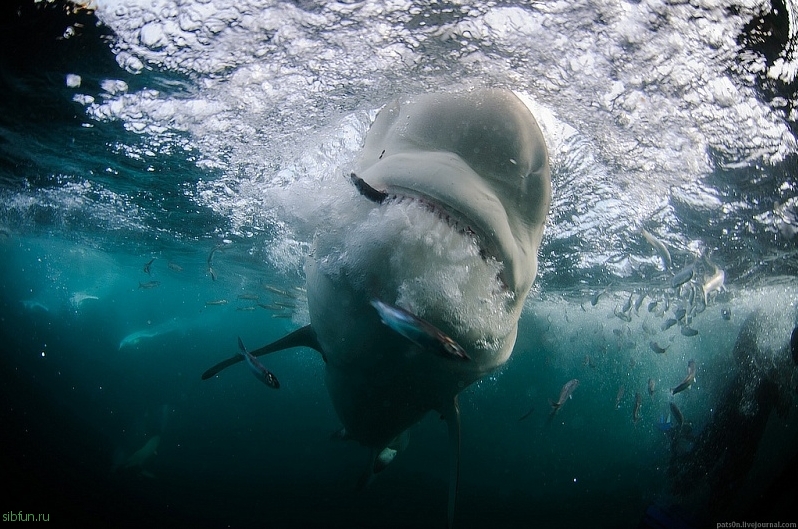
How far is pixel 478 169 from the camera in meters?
2.38

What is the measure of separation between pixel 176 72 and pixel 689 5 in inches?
271

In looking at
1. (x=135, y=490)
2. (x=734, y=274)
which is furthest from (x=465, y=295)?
Answer: (x=135, y=490)

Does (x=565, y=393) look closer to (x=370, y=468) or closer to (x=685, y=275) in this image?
(x=685, y=275)

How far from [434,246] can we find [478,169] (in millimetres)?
715

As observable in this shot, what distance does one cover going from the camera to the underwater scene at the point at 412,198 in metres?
2.39

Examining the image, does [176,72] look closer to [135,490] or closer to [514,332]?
[514,332]

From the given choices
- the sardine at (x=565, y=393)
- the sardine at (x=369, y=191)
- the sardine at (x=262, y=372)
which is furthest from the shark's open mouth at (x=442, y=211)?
the sardine at (x=565, y=393)

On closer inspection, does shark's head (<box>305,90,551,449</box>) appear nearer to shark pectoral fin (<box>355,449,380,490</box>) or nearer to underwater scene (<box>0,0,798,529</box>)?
underwater scene (<box>0,0,798,529</box>)

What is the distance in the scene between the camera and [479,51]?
4977 mm

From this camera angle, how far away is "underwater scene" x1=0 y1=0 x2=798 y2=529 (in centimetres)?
239

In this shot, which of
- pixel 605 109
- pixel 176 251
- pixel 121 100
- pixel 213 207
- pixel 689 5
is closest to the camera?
pixel 689 5

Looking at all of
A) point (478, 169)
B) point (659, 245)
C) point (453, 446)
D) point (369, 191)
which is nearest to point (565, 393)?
point (659, 245)

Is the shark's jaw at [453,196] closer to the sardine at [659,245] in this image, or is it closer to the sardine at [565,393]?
the sardine at [659,245]

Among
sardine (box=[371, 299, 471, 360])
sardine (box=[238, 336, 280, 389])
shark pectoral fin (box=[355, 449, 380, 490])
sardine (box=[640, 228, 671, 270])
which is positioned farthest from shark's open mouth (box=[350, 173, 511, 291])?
sardine (box=[640, 228, 671, 270])
